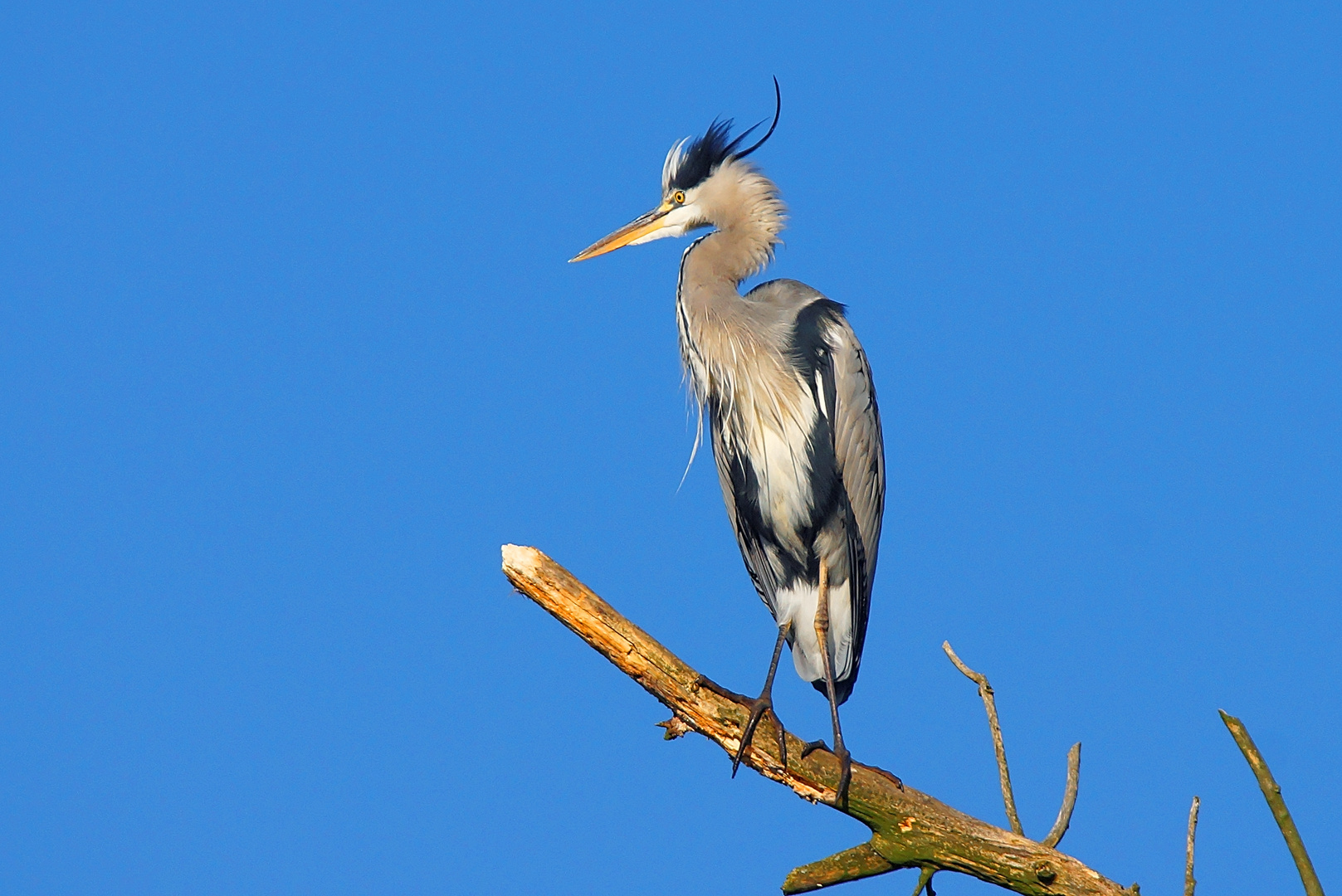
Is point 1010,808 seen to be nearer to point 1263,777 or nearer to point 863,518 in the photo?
point 1263,777

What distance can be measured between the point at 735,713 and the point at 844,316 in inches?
61.2

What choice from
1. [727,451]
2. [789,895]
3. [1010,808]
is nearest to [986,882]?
[1010,808]

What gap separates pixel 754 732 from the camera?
3.65 m

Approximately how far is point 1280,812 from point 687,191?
117 inches

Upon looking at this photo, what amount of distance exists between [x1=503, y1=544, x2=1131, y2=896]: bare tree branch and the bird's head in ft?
6.22

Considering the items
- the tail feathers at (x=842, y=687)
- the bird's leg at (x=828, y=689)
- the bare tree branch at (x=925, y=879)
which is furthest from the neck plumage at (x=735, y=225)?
the bare tree branch at (x=925, y=879)

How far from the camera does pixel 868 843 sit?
3504mm

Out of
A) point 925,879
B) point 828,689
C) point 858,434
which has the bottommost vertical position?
point 925,879

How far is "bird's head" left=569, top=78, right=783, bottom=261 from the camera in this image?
186 inches

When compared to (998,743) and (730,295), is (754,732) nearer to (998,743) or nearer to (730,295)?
(998,743)

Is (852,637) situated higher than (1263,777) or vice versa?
(852,637)

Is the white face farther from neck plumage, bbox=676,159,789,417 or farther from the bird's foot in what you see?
the bird's foot

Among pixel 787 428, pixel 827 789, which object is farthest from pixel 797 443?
pixel 827 789

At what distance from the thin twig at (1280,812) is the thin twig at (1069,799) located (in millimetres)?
715
